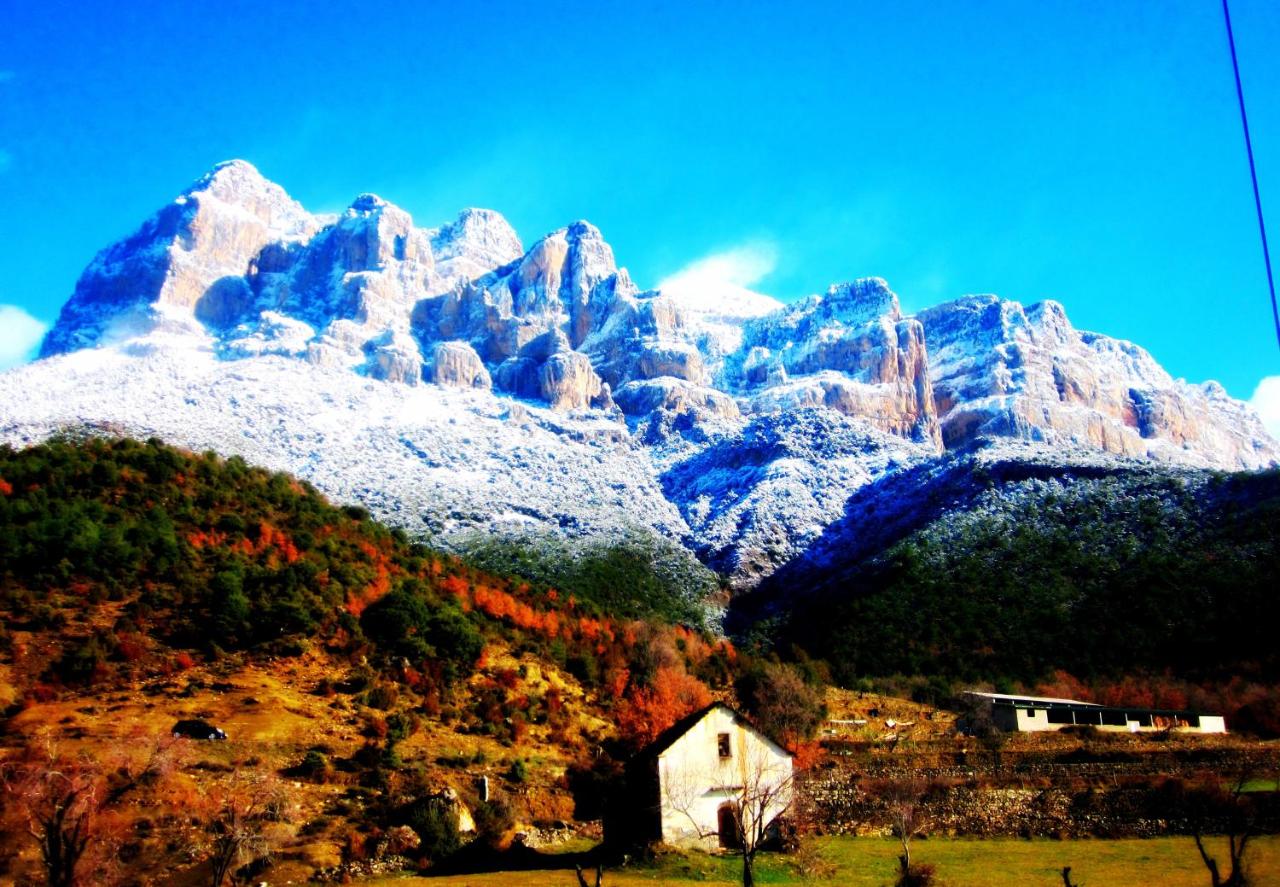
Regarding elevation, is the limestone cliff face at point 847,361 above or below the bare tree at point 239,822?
above

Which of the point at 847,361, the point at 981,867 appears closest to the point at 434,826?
the point at 981,867

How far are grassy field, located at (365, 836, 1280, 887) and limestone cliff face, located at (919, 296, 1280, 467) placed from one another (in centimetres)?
12507

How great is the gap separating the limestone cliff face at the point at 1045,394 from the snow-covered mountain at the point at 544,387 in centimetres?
58

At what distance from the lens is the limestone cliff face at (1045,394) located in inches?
6334

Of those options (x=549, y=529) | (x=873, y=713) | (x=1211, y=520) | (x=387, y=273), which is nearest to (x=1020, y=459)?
(x=1211, y=520)

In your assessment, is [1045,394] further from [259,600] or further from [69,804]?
[69,804]

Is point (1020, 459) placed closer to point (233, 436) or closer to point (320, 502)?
point (320, 502)

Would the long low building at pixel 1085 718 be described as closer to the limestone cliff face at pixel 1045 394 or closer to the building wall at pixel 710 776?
the building wall at pixel 710 776

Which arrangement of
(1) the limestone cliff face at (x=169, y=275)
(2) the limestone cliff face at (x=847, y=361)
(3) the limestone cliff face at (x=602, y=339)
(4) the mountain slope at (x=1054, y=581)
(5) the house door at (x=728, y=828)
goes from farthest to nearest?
1. (1) the limestone cliff face at (x=169, y=275)
2. (2) the limestone cliff face at (x=847, y=361)
3. (3) the limestone cliff face at (x=602, y=339)
4. (4) the mountain slope at (x=1054, y=581)
5. (5) the house door at (x=728, y=828)

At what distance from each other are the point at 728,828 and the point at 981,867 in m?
7.39

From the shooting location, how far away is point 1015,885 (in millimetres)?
24375

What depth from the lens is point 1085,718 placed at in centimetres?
4953

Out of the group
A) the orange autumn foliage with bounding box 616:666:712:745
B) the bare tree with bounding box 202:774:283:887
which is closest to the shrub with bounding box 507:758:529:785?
the orange autumn foliage with bounding box 616:666:712:745

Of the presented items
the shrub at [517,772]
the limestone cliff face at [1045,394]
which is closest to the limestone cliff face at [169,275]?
the limestone cliff face at [1045,394]
